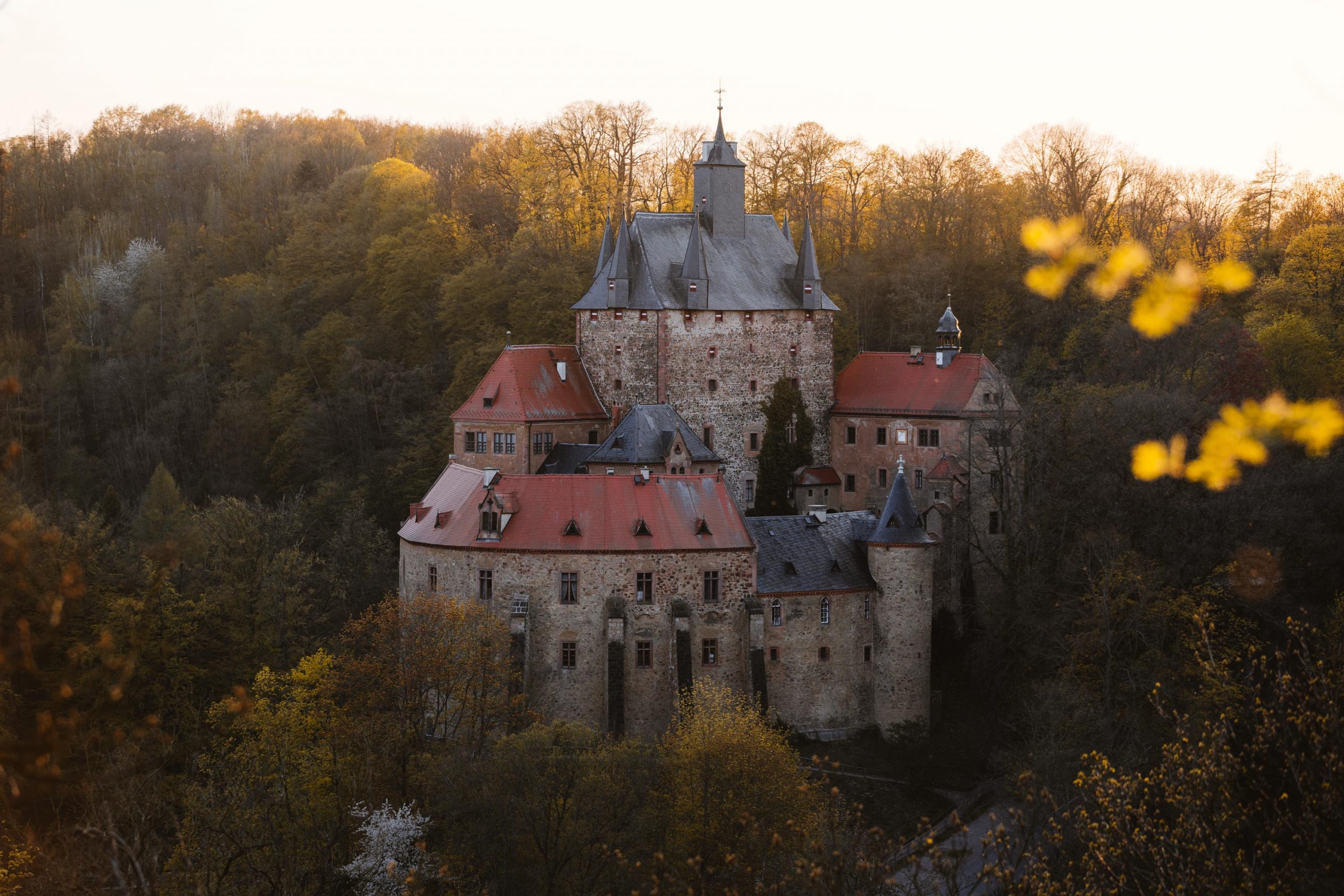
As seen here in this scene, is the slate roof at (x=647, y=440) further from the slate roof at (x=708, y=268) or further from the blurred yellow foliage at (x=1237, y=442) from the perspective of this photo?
the blurred yellow foliage at (x=1237, y=442)

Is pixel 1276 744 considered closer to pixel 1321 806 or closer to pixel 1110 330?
pixel 1321 806

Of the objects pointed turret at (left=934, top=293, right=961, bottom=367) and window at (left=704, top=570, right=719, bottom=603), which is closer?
window at (left=704, top=570, right=719, bottom=603)

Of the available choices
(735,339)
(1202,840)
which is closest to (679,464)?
(735,339)

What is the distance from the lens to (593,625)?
33.4 meters

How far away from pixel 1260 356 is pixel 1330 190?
1444 cm

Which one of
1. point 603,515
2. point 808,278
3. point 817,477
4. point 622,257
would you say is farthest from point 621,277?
point 603,515

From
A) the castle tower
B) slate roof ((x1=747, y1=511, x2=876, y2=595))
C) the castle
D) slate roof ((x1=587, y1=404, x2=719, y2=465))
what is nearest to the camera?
the castle

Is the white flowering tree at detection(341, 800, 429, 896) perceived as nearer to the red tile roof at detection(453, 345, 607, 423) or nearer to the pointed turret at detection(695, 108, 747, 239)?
the red tile roof at detection(453, 345, 607, 423)

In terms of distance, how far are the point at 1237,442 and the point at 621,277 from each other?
20.0 m

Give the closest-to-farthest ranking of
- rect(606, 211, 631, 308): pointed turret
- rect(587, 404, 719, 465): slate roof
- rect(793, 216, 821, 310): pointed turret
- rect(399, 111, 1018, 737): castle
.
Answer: rect(399, 111, 1018, 737): castle
rect(587, 404, 719, 465): slate roof
rect(606, 211, 631, 308): pointed turret
rect(793, 216, 821, 310): pointed turret

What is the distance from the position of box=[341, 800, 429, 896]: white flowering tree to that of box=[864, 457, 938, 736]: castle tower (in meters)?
14.0

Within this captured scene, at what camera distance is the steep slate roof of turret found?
35969 mm

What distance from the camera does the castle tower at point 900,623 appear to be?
35.7 meters

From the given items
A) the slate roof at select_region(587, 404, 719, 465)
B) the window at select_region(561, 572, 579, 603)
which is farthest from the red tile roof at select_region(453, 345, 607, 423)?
the window at select_region(561, 572, 579, 603)
